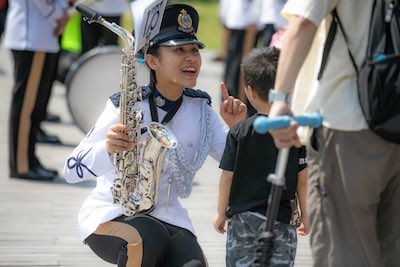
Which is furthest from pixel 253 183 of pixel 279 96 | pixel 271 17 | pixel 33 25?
pixel 271 17

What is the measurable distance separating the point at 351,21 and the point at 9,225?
3.49 meters

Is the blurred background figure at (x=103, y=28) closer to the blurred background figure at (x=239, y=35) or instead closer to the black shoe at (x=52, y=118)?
the black shoe at (x=52, y=118)

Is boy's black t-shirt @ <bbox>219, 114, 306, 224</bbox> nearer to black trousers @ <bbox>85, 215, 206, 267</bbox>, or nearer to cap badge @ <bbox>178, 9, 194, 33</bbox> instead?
black trousers @ <bbox>85, 215, 206, 267</bbox>

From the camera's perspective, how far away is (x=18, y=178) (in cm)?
761

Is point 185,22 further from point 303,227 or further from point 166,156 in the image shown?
point 303,227

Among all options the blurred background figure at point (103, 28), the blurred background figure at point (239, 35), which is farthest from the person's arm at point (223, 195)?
the blurred background figure at point (103, 28)

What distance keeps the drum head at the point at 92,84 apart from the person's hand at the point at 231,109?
366 cm

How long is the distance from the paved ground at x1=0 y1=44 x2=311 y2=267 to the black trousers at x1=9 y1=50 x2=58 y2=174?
0.19 m

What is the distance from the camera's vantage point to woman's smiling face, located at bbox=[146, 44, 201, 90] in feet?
14.1

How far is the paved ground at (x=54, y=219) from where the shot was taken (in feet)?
18.7

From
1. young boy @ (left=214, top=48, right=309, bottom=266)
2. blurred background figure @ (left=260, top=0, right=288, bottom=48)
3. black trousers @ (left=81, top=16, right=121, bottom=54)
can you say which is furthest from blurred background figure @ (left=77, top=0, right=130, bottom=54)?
young boy @ (left=214, top=48, right=309, bottom=266)

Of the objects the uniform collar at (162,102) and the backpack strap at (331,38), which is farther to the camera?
the uniform collar at (162,102)

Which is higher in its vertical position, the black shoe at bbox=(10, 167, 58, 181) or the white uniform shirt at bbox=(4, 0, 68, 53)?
the white uniform shirt at bbox=(4, 0, 68, 53)

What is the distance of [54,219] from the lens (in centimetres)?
654
